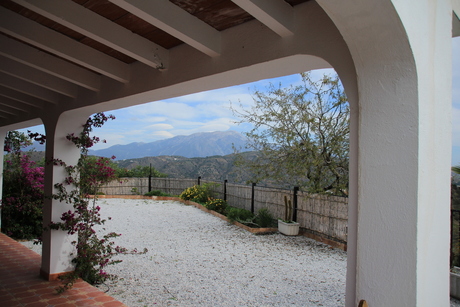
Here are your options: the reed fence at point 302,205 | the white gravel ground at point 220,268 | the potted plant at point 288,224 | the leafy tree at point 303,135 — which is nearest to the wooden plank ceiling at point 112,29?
the reed fence at point 302,205

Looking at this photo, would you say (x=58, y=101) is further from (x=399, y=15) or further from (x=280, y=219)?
(x=280, y=219)

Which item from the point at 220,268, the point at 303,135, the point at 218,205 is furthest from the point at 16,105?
the point at 218,205

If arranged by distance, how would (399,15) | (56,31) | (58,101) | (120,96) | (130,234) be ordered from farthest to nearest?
(130,234) → (58,101) → (120,96) → (56,31) → (399,15)

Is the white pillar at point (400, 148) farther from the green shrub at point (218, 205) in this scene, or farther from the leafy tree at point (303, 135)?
the green shrub at point (218, 205)

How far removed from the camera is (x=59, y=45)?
2650mm

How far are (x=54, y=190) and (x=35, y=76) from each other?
1525 millimetres

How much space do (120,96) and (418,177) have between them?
2.77 m

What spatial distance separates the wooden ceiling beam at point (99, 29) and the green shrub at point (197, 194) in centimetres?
962

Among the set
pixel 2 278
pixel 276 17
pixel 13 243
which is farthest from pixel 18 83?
pixel 13 243

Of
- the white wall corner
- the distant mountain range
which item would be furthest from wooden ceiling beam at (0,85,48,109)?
the distant mountain range

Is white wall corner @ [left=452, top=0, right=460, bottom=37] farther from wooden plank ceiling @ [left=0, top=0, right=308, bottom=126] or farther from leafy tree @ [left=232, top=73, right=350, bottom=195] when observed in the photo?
leafy tree @ [left=232, top=73, right=350, bottom=195]

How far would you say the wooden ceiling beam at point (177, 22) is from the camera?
1.90 metres

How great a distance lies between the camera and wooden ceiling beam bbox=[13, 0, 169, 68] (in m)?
2.11

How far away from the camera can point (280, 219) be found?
8.84 m
